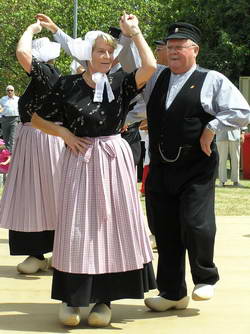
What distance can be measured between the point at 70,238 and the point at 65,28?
112 ft

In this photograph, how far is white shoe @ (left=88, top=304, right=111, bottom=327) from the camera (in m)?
4.98

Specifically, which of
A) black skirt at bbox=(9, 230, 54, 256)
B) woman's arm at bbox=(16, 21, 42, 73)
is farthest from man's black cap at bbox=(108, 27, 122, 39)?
black skirt at bbox=(9, 230, 54, 256)

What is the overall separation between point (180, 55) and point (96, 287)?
1.46 metres

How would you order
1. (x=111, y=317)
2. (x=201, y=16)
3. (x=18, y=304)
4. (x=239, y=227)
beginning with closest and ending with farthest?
(x=111, y=317), (x=18, y=304), (x=239, y=227), (x=201, y=16)

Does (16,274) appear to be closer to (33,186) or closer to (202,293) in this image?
(33,186)

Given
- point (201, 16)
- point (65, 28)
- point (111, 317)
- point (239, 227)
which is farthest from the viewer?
point (65, 28)

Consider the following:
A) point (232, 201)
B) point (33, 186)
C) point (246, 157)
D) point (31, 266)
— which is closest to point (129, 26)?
point (33, 186)

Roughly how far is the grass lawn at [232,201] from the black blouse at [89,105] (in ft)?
19.8

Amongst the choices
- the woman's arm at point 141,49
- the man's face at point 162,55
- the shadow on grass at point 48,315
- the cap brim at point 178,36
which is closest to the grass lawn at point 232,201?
the man's face at point 162,55

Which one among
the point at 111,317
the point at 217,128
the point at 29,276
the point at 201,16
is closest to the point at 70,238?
the point at 111,317

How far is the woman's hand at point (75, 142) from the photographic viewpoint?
196 inches

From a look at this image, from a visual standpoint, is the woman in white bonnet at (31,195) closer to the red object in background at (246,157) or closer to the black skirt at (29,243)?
the black skirt at (29,243)

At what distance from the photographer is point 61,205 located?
5043mm

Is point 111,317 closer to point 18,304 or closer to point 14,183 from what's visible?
point 18,304
